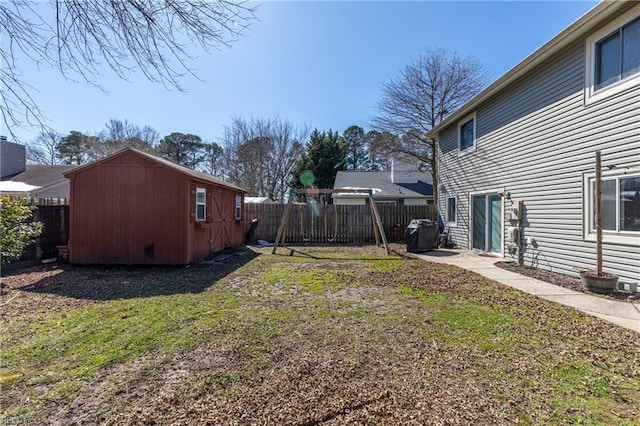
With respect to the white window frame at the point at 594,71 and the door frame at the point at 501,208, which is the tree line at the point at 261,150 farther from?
the white window frame at the point at 594,71

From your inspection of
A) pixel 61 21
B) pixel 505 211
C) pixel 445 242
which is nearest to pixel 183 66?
pixel 61 21

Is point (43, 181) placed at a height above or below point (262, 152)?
below

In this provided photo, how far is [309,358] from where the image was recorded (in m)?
2.73

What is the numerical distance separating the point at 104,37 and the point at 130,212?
546 centimetres

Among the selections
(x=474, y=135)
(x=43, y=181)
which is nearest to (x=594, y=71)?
(x=474, y=135)

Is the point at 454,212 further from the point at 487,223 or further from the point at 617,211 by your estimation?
the point at 617,211

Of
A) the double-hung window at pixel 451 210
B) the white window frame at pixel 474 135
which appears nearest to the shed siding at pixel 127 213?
the white window frame at pixel 474 135

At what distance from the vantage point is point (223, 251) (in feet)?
32.4

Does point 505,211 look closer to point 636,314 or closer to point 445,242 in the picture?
point 445,242

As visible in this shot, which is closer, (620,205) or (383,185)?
(620,205)


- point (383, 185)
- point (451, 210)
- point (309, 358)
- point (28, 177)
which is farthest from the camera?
point (383, 185)

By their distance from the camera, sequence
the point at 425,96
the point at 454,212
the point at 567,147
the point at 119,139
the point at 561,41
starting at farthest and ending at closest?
1. the point at 119,139
2. the point at 425,96
3. the point at 454,212
4. the point at 567,147
5. the point at 561,41

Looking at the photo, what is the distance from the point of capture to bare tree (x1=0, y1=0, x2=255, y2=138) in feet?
8.13

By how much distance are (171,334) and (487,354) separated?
10.8 feet
